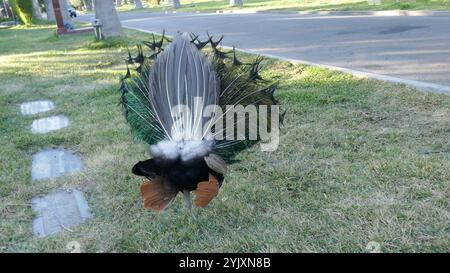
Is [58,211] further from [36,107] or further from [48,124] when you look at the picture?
[36,107]

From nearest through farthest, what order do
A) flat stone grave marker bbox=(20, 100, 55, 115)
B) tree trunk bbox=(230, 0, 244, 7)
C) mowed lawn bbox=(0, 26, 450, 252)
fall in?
→ mowed lawn bbox=(0, 26, 450, 252) → flat stone grave marker bbox=(20, 100, 55, 115) → tree trunk bbox=(230, 0, 244, 7)

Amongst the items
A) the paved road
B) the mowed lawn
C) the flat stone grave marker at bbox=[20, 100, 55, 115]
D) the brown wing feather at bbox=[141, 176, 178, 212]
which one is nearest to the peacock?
the brown wing feather at bbox=[141, 176, 178, 212]

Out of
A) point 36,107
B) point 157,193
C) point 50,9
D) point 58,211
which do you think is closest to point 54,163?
point 58,211

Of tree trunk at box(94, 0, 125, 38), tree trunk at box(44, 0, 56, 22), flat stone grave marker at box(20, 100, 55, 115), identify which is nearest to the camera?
flat stone grave marker at box(20, 100, 55, 115)

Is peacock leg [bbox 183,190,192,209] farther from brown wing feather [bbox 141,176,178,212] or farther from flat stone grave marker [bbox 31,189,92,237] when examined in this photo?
flat stone grave marker [bbox 31,189,92,237]

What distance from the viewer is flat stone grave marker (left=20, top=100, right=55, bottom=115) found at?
6.20m

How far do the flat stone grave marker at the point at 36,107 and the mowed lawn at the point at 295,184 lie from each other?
418mm

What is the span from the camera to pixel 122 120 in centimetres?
530

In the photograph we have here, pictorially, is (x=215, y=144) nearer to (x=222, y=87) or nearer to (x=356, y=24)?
(x=222, y=87)

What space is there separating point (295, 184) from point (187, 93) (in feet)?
3.87

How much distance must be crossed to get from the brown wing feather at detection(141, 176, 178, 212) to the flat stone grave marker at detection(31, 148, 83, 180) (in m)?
1.81

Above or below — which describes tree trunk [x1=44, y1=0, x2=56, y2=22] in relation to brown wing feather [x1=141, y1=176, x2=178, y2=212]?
below

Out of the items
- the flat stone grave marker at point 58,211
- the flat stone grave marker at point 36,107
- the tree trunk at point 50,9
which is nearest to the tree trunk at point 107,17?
the flat stone grave marker at point 36,107

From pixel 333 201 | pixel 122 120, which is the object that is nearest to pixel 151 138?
pixel 333 201
